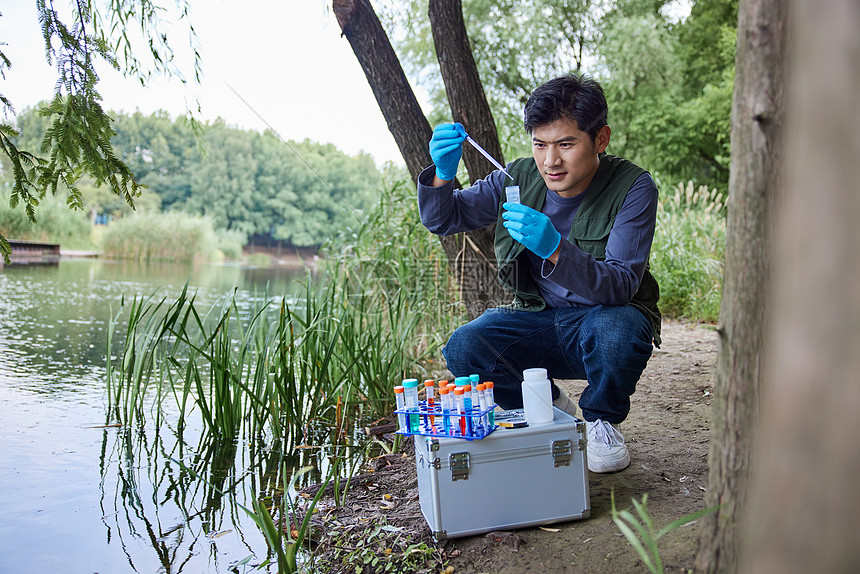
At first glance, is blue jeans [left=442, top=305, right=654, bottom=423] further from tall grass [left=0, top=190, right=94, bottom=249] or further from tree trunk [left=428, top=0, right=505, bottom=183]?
tall grass [left=0, top=190, right=94, bottom=249]

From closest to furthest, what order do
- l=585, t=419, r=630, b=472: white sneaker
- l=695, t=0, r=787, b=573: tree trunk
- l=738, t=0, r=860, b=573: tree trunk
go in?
l=738, t=0, r=860, b=573: tree trunk, l=695, t=0, r=787, b=573: tree trunk, l=585, t=419, r=630, b=472: white sneaker

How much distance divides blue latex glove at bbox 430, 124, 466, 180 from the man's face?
24 cm

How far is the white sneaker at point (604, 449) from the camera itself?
1.84m

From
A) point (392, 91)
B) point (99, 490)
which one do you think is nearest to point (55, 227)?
point (392, 91)

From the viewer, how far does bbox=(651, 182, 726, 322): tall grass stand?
494 centimetres

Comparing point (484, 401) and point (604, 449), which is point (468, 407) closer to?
point (484, 401)

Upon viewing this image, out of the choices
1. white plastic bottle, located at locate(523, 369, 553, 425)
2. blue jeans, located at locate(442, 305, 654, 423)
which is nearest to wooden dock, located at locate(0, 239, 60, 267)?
blue jeans, located at locate(442, 305, 654, 423)

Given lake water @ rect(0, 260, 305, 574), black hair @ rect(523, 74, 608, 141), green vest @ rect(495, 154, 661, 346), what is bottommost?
lake water @ rect(0, 260, 305, 574)

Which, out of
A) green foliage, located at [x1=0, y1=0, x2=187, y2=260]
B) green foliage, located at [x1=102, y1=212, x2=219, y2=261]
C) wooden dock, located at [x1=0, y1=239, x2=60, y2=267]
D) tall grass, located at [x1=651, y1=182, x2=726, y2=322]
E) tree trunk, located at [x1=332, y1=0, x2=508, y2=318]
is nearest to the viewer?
green foliage, located at [x1=0, y1=0, x2=187, y2=260]

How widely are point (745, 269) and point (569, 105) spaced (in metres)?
1.04

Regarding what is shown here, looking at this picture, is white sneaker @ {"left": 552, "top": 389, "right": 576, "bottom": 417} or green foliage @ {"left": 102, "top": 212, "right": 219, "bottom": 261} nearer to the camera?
white sneaker @ {"left": 552, "top": 389, "right": 576, "bottom": 417}

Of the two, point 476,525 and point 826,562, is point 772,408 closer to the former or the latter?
point 826,562

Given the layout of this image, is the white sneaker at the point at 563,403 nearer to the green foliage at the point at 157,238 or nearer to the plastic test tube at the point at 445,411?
the plastic test tube at the point at 445,411

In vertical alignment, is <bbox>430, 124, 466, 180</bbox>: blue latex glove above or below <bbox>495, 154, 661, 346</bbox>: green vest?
above
